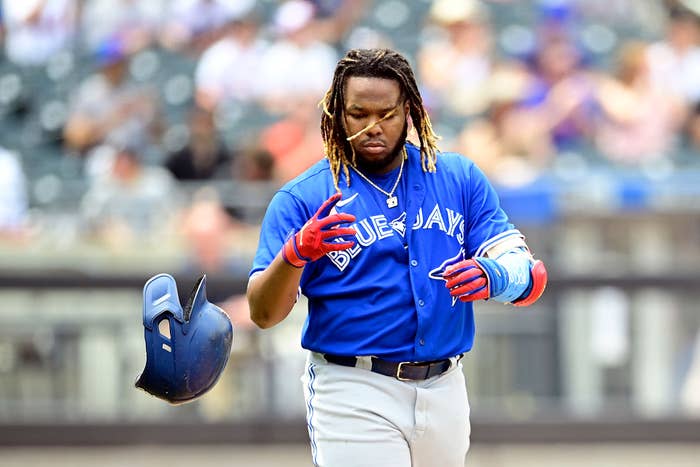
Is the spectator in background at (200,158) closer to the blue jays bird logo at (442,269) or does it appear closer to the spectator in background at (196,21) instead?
the spectator in background at (196,21)

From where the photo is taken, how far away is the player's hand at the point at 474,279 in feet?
11.9

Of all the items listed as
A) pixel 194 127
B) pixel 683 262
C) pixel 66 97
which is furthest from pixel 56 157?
pixel 683 262

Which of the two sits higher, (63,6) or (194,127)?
(63,6)

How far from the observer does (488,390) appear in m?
8.10

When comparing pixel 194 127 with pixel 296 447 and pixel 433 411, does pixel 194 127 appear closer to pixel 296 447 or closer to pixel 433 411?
pixel 296 447

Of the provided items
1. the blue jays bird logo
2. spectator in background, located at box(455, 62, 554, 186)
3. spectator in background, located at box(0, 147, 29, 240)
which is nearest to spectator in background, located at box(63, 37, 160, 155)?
spectator in background, located at box(0, 147, 29, 240)

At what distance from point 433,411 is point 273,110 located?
24.8ft

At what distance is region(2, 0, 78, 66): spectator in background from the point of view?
11.9 m

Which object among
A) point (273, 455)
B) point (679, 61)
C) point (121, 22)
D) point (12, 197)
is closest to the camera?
point (273, 455)

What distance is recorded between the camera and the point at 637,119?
1055 centimetres

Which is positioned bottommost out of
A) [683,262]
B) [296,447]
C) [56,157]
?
[296,447]

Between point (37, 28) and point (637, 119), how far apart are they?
5.82 m

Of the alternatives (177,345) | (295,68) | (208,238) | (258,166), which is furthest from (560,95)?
(177,345)

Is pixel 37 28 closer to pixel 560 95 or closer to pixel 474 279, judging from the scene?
pixel 560 95
